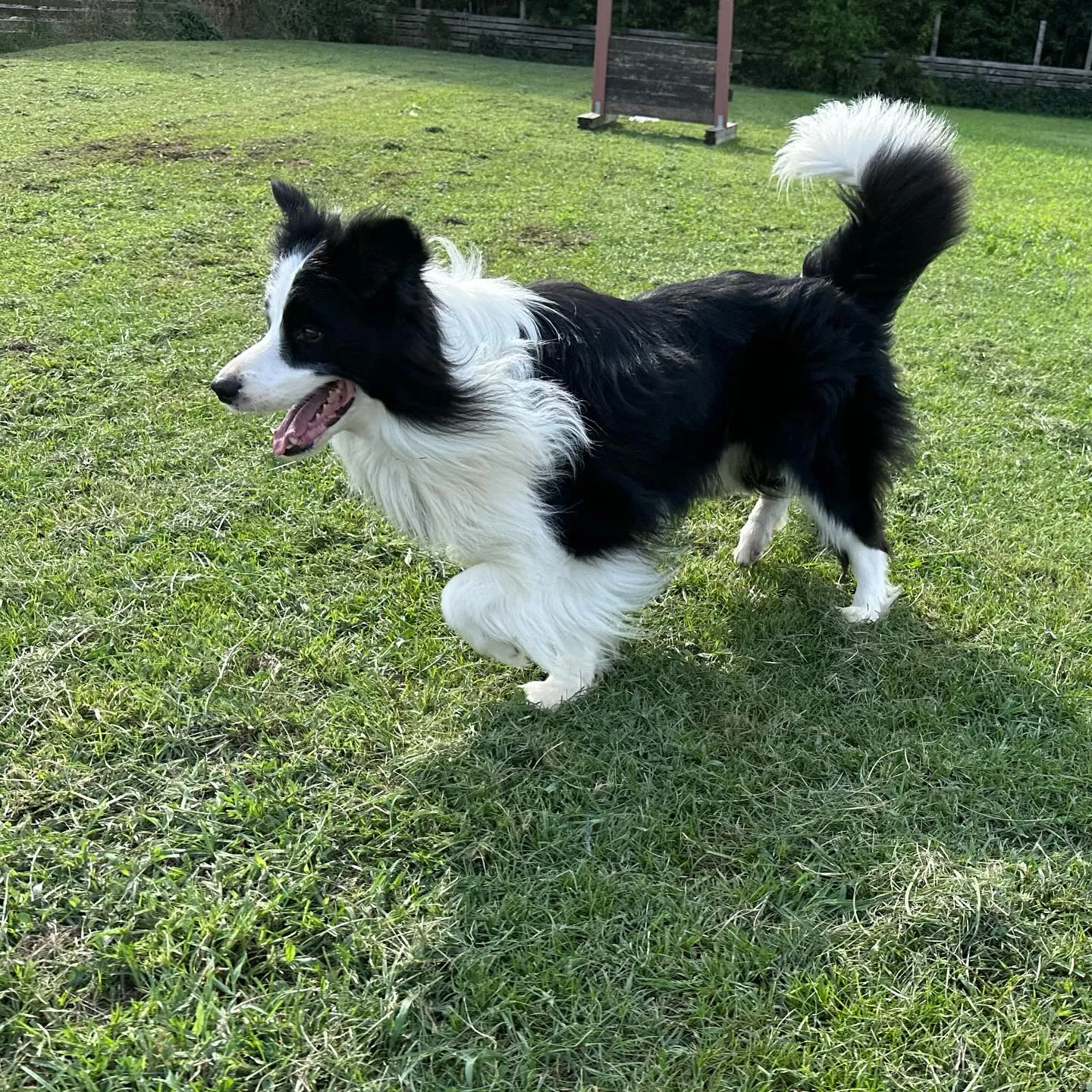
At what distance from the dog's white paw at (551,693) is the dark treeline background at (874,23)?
2341 centimetres

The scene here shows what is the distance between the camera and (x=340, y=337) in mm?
2354

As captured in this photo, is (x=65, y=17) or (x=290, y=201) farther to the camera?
(x=65, y=17)

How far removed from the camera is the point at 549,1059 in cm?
184

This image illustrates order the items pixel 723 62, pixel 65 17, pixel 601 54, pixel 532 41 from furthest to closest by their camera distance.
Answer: pixel 532 41, pixel 65 17, pixel 601 54, pixel 723 62

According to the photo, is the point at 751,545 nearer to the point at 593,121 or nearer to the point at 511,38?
the point at 593,121

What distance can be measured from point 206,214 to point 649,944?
22.6 ft

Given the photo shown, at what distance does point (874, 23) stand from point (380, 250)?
83.8ft

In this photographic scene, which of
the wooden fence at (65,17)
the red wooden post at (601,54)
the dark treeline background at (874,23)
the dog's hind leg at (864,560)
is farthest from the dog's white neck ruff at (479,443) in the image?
the dark treeline background at (874,23)

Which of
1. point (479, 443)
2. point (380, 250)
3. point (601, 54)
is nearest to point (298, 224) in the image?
point (380, 250)

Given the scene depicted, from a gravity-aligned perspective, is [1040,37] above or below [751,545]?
above

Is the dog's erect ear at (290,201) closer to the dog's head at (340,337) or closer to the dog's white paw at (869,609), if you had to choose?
the dog's head at (340,337)

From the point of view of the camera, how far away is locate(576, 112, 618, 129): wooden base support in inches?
501

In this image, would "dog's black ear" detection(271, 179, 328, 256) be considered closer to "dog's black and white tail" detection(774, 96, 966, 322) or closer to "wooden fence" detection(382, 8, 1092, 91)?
"dog's black and white tail" detection(774, 96, 966, 322)

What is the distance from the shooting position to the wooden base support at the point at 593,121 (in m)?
12.7
